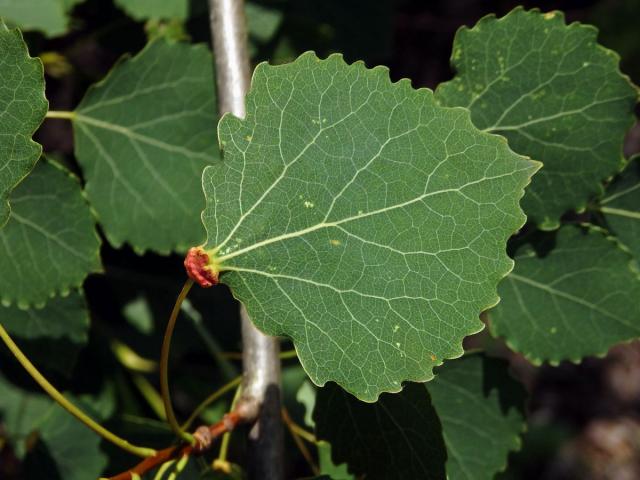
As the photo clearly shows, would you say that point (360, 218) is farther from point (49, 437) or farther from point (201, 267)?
point (49, 437)

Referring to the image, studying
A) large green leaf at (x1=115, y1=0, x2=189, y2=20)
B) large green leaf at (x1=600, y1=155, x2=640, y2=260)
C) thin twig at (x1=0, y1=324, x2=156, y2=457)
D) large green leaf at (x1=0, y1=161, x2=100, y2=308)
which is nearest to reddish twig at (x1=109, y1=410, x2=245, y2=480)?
thin twig at (x1=0, y1=324, x2=156, y2=457)

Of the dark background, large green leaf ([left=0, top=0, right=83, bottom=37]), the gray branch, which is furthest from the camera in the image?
the dark background

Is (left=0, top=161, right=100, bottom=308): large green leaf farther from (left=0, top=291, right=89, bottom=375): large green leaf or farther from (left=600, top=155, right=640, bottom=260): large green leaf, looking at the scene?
(left=600, top=155, right=640, bottom=260): large green leaf

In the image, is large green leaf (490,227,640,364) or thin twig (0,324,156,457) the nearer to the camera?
thin twig (0,324,156,457)

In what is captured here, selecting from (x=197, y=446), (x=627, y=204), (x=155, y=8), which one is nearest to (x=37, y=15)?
(x=155, y=8)

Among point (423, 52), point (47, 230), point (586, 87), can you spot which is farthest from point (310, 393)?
point (423, 52)

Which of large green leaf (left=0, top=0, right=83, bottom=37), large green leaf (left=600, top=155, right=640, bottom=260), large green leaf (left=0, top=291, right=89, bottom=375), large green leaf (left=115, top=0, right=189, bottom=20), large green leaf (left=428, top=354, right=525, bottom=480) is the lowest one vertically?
large green leaf (left=428, top=354, right=525, bottom=480)
